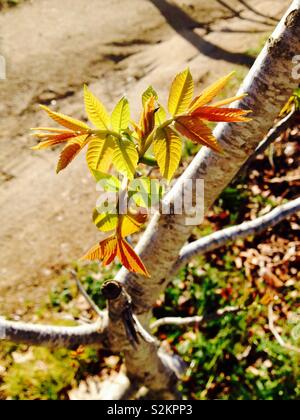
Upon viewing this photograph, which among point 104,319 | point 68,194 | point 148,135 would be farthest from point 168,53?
point 148,135

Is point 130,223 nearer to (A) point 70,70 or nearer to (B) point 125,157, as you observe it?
(B) point 125,157

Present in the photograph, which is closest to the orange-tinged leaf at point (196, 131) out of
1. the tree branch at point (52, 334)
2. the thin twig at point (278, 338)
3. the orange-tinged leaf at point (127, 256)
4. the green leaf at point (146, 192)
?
the green leaf at point (146, 192)

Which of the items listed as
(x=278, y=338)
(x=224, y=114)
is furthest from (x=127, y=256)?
(x=278, y=338)

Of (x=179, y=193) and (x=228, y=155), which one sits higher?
(x=228, y=155)

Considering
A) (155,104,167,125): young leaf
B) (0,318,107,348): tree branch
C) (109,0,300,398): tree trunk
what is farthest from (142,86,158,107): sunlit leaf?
(0,318,107,348): tree branch

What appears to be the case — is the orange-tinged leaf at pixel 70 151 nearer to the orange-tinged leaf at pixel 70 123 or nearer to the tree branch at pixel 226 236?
the orange-tinged leaf at pixel 70 123
